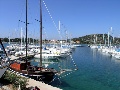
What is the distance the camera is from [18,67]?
1292 inches

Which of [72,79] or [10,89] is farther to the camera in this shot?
[72,79]

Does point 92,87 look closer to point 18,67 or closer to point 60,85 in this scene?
point 60,85

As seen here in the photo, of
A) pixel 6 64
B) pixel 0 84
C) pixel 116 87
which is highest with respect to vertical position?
pixel 6 64

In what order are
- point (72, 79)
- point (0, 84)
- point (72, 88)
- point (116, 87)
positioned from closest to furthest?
point (0, 84) < point (72, 88) < point (116, 87) < point (72, 79)

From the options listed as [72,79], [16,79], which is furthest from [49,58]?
[16,79]

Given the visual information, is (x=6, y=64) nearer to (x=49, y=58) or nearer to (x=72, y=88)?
(x=72, y=88)

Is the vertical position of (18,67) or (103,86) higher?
(18,67)

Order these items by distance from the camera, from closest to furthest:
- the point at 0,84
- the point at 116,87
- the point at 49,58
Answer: the point at 0,84 → the point at 116,87 → the point at 49,58

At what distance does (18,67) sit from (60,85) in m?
6.47

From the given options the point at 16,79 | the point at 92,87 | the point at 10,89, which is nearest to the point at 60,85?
the point at 92,87

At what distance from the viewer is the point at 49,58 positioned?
70375mm

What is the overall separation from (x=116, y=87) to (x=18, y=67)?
1403 centimetres

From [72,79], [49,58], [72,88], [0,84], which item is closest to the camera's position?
[0,84]

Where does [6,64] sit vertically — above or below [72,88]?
above
